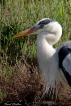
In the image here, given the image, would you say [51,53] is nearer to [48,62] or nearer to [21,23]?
[48,62]

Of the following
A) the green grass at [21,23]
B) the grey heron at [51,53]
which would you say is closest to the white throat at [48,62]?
the grey heron at [51,53]

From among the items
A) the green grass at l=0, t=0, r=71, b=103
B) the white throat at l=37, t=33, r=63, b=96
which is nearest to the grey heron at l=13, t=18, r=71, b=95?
the white throat at l=37, t=33, r=63, b=96

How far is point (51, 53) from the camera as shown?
5078mm

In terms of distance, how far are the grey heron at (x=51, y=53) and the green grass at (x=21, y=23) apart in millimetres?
508

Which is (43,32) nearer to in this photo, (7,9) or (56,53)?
(56,53)

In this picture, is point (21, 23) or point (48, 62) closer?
point (48, 62)

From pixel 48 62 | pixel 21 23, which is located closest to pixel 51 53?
pixel 48 62

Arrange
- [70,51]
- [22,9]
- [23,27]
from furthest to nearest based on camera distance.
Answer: [22,9] < [23,27] < [70,51]

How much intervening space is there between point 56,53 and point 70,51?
171 millimetres

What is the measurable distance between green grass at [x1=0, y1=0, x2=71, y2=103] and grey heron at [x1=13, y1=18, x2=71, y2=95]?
1.67 ft

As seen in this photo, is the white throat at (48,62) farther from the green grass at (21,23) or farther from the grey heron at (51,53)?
the green grass at (21,23)

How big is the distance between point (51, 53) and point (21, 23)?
3.71 ft

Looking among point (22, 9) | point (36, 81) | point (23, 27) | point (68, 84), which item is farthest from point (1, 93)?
point (22, 9)

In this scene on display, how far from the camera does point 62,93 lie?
528cm
